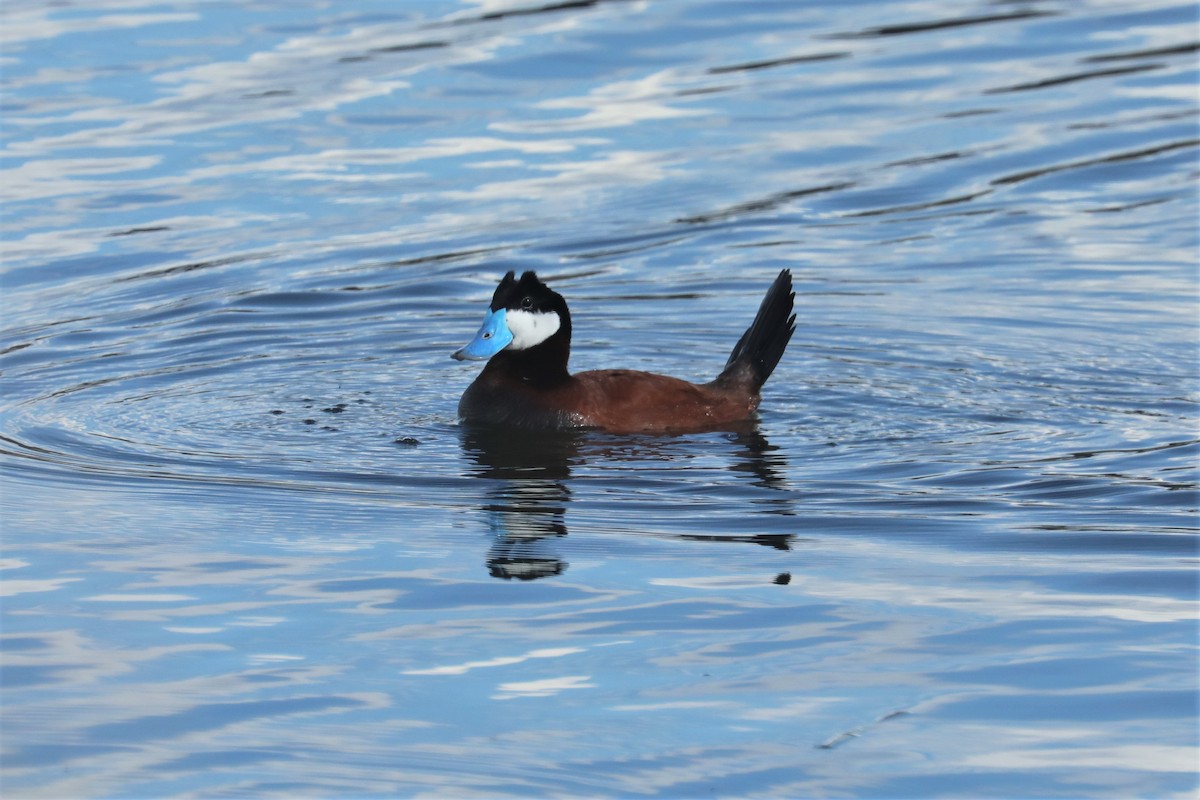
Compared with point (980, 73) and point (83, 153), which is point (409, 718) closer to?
point (83, 153)

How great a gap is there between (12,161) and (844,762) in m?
11.6

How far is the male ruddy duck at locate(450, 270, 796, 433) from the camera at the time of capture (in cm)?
917

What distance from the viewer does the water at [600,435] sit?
527 centimetres

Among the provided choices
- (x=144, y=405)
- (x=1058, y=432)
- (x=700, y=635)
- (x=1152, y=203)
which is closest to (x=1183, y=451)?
(x=1058, y=432)

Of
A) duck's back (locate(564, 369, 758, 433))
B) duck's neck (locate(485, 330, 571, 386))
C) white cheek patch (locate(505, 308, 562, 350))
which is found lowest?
duck's back (locate(564, 369, 758, 433))

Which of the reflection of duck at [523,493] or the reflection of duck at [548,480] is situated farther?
the reflection of duck at [548,480]

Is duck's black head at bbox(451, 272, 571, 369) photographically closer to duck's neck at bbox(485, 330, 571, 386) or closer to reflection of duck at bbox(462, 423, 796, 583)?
duck's neck at bbox(485, 330, 571, 386)

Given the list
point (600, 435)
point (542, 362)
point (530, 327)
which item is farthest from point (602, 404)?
point (530, 327)

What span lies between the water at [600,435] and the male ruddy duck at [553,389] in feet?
0.83

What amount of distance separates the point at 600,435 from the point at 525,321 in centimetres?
70

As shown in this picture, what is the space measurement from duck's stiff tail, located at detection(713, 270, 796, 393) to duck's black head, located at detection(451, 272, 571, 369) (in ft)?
2.92

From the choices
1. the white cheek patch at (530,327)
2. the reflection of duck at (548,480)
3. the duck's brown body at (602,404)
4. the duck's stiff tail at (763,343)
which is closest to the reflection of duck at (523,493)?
the reflection of duck at (548,480)

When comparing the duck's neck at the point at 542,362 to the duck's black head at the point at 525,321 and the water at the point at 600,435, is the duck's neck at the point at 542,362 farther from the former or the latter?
the water at the point at 600,435

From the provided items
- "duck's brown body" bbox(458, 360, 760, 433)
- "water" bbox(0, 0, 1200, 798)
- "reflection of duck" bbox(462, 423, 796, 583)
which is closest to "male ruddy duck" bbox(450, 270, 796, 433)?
"duck's brown body" bbox(458, 360, 760, 433)
